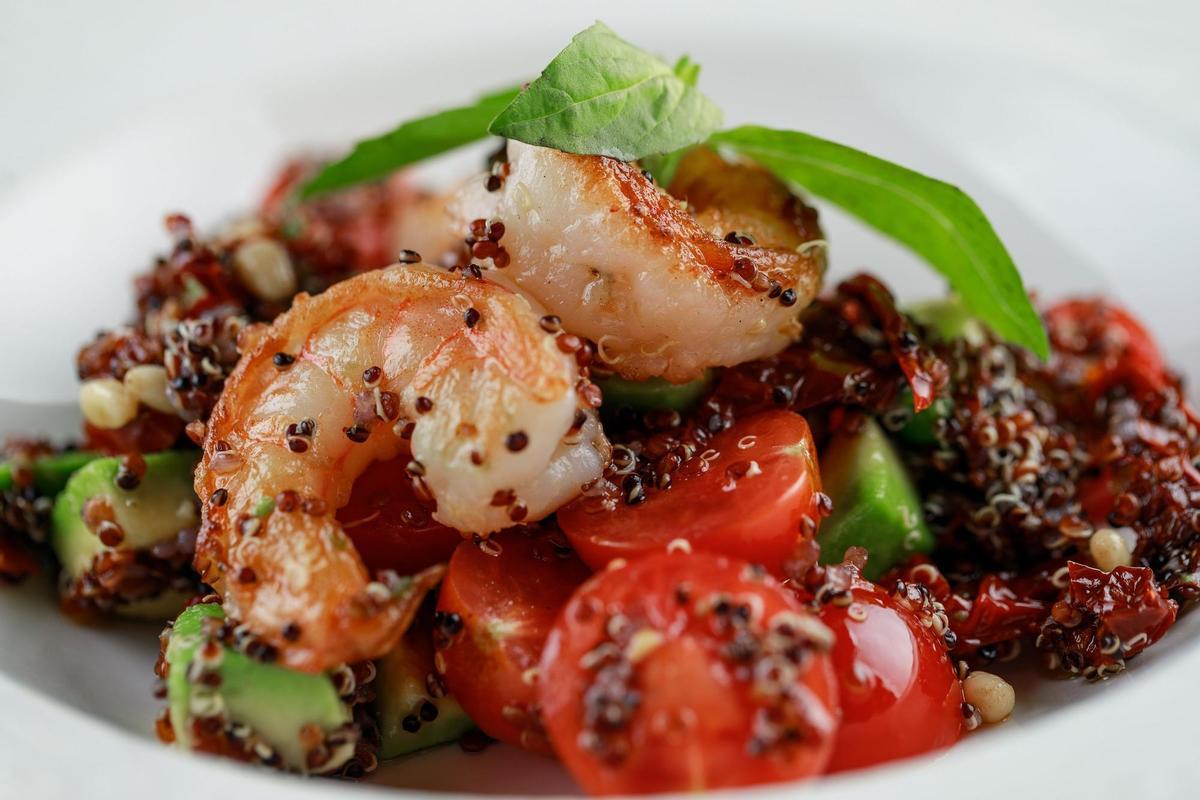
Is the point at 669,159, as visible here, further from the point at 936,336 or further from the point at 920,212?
the point at 936,336

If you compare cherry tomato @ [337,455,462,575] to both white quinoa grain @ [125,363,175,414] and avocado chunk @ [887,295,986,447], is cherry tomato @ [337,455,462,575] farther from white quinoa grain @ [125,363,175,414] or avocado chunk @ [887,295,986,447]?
avocado chunk @ [887,295,986,447]

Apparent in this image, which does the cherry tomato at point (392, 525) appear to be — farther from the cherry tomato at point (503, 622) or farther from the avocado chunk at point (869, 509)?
the avocado chunk at point (869, 509)

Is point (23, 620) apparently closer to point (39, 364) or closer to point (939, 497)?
point (39, 364)

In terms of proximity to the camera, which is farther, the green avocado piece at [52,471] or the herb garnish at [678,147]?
the green avocado piece at [52,471]

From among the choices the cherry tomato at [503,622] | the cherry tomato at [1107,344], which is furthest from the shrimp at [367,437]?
the cherry tomato at [1107,344]

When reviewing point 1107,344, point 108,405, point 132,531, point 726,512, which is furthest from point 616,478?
point 1107,344

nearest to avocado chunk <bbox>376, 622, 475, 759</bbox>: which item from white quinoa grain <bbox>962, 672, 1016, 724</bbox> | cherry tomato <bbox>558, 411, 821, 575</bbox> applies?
cherry tomato <bbox>558, 411, 821, 575</bbox>
